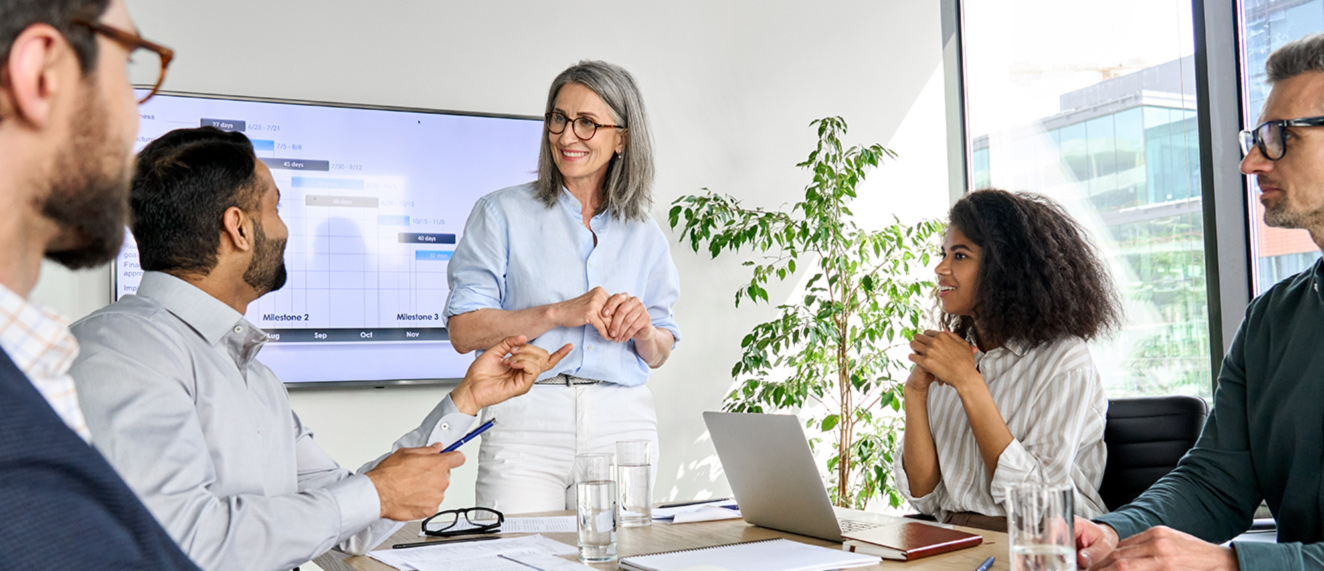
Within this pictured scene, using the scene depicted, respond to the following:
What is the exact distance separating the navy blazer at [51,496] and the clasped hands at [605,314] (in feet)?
5.33

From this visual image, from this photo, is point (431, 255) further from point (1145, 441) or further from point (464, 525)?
point (1145, 441)

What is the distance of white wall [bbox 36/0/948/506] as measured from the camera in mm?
3412

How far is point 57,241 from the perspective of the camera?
2.24 feet

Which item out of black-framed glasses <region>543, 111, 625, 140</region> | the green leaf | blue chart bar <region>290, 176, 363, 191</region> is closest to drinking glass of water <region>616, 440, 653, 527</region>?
black-framed glasses <region>543, 111, 625, 140</region>

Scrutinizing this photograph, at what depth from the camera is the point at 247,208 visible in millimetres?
1659

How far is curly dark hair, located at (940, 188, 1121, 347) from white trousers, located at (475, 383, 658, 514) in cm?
84

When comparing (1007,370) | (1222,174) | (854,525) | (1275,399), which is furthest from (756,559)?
(1222,174)

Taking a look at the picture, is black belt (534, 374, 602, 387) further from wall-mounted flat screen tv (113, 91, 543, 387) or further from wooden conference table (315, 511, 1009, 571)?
wall-mounted flat screen tv (113, 91, 543, 387)

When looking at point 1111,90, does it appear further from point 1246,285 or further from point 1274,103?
point 1274,103

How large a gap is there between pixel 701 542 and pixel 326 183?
7.41 ft

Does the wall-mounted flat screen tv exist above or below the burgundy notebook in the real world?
above

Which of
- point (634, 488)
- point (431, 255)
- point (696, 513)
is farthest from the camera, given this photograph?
point (431, 255)

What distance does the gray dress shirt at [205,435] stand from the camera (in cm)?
130

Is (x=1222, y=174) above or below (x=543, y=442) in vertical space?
above
